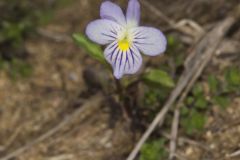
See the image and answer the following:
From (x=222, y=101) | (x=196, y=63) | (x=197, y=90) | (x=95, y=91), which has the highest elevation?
(x=95, y=91)

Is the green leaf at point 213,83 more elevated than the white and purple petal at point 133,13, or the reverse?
the white and purple petal at point 133,13

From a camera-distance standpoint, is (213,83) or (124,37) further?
(213,83)

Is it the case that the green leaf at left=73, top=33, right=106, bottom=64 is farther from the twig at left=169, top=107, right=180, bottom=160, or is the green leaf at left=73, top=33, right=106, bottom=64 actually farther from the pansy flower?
the twig at left=169, top=107, right=180, bottom=160

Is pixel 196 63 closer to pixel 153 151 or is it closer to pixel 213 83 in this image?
pixel 213 83

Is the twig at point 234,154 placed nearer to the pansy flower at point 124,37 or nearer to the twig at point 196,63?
the twig at point 196,63

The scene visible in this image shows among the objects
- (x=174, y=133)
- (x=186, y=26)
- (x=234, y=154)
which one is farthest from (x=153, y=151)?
(x=186, y=26)

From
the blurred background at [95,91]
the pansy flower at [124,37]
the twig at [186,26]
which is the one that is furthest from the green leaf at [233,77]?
the pansy flower at [124,37]

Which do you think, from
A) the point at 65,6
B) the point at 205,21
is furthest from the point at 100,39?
the point at 65,6

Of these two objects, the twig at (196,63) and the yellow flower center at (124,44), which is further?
the twig at (196,63)
